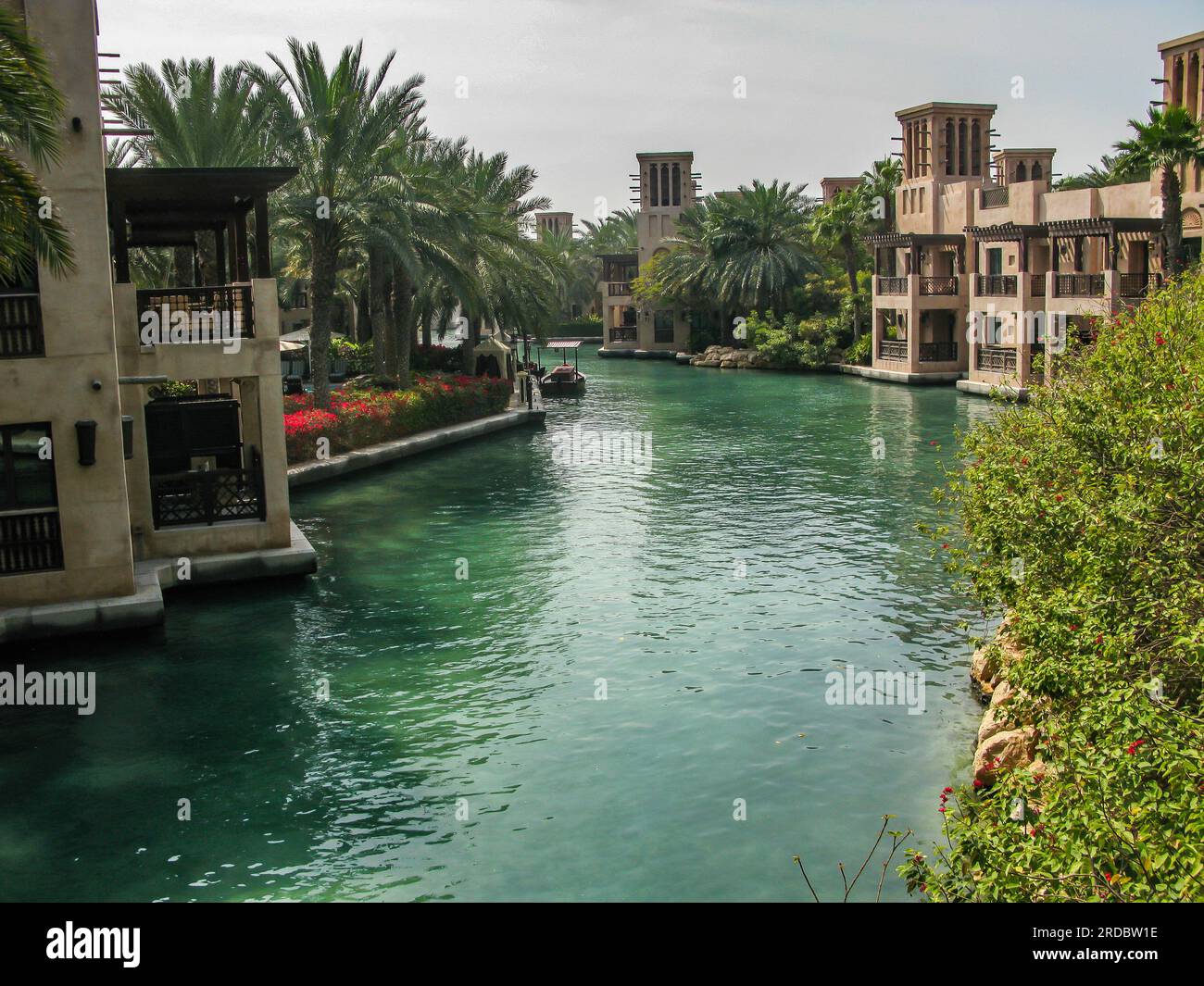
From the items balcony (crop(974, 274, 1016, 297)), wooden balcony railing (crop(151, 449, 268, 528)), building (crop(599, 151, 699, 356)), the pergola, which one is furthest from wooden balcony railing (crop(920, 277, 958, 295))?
wooden balcony railing (crop(151, 449, 268, 528))

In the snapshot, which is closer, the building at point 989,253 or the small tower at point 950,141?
the building at point 989,253

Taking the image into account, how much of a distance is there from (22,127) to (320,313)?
20220 mm

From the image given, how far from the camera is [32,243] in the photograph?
1572cm

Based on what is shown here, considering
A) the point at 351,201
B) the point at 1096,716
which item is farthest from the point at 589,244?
the point at 1096,716

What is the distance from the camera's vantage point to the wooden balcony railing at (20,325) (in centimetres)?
1655

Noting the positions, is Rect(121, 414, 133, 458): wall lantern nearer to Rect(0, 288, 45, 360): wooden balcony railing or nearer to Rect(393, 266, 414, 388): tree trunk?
Rect(0, 288, 45, 360): wooden balcony railing

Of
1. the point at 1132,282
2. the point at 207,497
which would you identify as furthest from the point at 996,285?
the point at 207,497

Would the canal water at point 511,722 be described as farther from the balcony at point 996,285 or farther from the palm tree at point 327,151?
the balcony at point 996,285

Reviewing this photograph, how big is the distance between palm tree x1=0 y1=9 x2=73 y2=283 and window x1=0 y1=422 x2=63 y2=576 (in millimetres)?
2825

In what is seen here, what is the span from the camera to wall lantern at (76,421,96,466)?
16.8 metres

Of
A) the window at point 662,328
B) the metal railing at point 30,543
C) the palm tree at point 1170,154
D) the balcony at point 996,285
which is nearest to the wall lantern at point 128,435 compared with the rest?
the metal railing at point 30,543

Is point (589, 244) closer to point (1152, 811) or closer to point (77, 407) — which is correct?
point (77, 407)

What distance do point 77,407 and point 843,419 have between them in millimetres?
31609

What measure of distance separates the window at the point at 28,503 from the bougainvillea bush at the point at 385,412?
11002 mm
